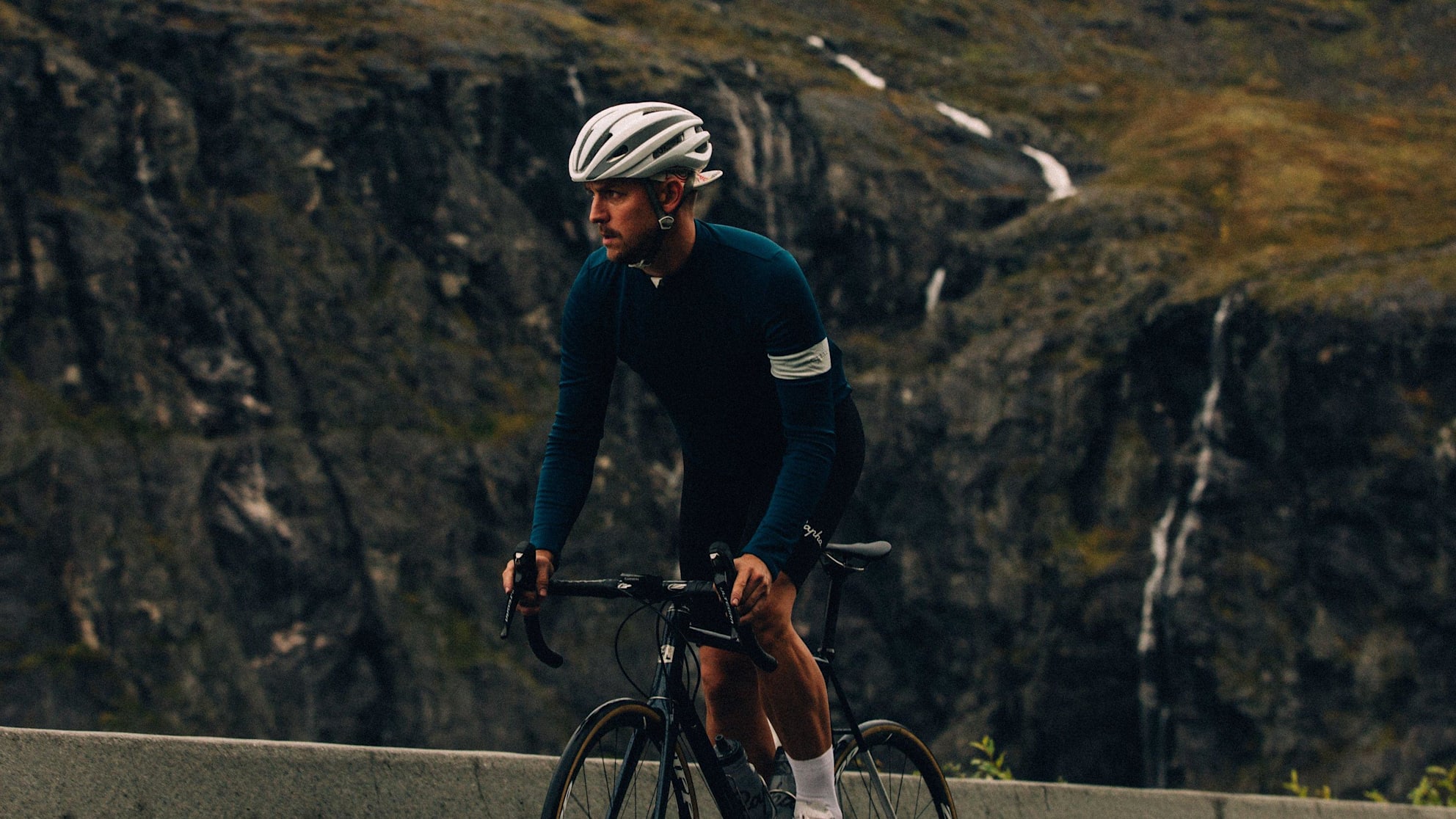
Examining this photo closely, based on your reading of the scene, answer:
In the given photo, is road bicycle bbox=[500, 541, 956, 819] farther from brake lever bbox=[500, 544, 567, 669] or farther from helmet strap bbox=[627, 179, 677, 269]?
helmet strap bbox=[627, 179, 677, 269]

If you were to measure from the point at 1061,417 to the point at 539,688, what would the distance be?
1691cm

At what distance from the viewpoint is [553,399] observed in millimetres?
42156

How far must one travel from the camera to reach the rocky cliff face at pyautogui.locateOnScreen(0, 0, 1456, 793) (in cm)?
3691

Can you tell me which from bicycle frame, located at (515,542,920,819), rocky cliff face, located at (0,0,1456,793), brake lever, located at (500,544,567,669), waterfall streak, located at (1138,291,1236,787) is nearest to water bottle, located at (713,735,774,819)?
bicycle frame, located at (515,542,920,819)

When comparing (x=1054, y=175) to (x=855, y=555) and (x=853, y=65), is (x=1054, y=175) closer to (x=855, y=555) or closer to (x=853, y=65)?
(x=853, y=65)

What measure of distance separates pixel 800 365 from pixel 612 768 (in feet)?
4.37

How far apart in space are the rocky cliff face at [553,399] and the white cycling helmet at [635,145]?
35.2 meters

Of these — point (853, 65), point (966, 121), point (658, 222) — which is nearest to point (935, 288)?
point (966, 121)

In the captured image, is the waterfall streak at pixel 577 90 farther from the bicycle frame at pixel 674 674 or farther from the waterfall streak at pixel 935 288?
the bicycle frame at pixel 674 674

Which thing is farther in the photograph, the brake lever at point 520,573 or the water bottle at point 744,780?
the water bottle at point 744,780

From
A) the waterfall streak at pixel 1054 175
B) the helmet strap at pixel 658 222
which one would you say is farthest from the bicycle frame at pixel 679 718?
the waterfall streak at pixel 1054 175

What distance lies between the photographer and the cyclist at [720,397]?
4184 millimetres

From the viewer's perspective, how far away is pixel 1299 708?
36906mm

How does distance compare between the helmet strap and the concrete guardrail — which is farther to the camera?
the concrete guardrail
